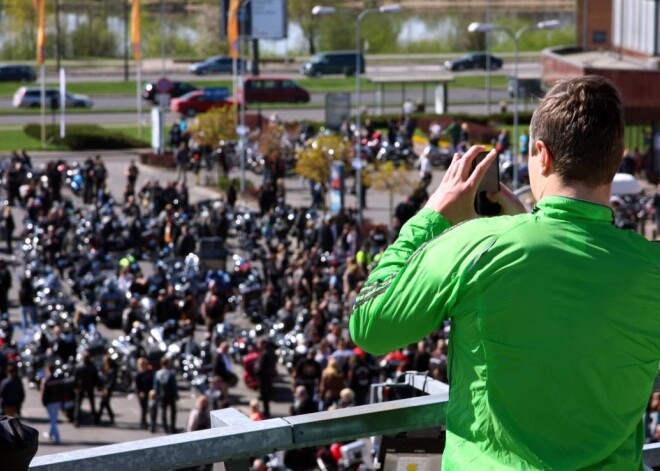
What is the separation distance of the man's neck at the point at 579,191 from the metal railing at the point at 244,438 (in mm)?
854

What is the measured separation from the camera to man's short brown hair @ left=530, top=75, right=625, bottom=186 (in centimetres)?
279

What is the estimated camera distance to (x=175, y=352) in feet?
77.7

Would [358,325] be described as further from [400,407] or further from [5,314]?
[5,314]

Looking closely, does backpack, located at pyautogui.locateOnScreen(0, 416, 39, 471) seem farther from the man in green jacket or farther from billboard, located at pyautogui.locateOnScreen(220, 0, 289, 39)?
billboard, located at pyautogui.locateOnScreen(220, 0, 289, 39)

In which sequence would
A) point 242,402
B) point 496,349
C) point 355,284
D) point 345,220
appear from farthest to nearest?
point 345,220, point 355,284, point 242,402, point 496,349

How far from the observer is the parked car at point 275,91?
74.4 meters

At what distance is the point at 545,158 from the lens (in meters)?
2.85

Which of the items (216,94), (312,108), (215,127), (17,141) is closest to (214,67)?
(312,108)

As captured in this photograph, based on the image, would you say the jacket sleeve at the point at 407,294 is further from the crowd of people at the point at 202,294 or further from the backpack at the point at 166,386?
the backpack at the point at 166,386

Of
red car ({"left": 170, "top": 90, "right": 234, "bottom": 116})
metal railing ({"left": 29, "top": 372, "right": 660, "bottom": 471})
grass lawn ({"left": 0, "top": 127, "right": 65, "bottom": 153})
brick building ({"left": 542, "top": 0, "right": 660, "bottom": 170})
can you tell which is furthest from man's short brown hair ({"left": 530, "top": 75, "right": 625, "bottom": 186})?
red car ({"left": 170, "top": 90, "right": 234, "bottom": 116})

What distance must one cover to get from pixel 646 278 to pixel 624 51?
54926 millimetres

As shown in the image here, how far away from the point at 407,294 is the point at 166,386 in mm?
18247

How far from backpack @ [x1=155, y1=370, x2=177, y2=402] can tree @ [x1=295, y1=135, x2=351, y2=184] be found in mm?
22226

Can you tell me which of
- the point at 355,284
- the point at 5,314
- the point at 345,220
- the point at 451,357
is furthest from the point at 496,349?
the point at 345,220
